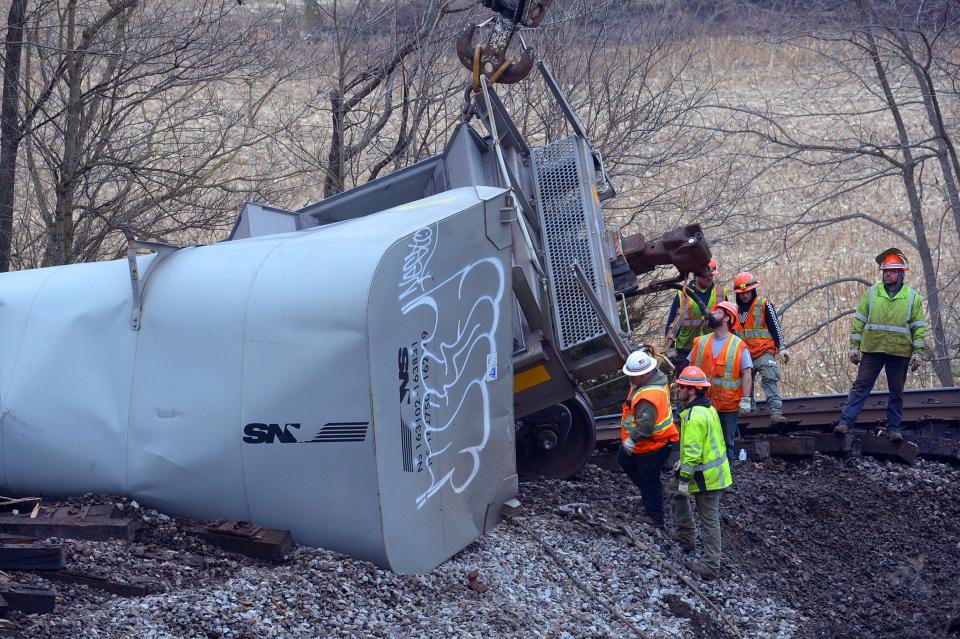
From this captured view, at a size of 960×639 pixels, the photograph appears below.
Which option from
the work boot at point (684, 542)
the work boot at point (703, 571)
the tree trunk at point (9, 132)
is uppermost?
the tree trunk at point (9, 132)

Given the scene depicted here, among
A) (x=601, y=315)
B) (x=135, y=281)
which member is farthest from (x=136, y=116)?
(x=601, y=315)

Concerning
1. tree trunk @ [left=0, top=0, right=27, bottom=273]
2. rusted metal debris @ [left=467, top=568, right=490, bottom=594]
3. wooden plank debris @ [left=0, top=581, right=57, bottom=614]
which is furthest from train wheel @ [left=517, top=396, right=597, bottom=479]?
tree trunk @ [left=0, top=0, right=27, bottom=273]

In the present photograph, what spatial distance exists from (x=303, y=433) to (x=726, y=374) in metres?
4.18

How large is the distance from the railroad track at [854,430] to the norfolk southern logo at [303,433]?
165 inches

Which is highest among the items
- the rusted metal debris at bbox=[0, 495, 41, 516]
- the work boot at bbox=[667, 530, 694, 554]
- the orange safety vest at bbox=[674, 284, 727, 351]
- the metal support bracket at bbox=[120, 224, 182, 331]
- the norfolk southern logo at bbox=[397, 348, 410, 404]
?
the metal support bracket at bbox=[120, 224, 182, 331]

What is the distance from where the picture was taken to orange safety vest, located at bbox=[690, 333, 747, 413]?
8531mm

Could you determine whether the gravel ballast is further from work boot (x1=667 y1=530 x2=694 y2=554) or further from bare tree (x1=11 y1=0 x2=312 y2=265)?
bare tree (x1=11 y1=0 x2=312 y2=265)

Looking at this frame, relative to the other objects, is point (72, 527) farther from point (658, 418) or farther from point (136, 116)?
point (136, 116)

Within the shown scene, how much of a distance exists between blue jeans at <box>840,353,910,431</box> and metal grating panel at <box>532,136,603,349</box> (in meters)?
3.43

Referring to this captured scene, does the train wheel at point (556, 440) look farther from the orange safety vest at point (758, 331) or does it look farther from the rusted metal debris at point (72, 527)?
the rusted metal debris at point (72, 527)

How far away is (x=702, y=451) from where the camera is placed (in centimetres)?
724

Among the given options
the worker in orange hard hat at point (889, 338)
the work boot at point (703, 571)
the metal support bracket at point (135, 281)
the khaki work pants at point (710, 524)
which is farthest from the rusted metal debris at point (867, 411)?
the metal support bracket at point (135, 281)

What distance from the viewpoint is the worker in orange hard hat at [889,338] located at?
950cm

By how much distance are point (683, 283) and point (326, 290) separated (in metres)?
5.07
